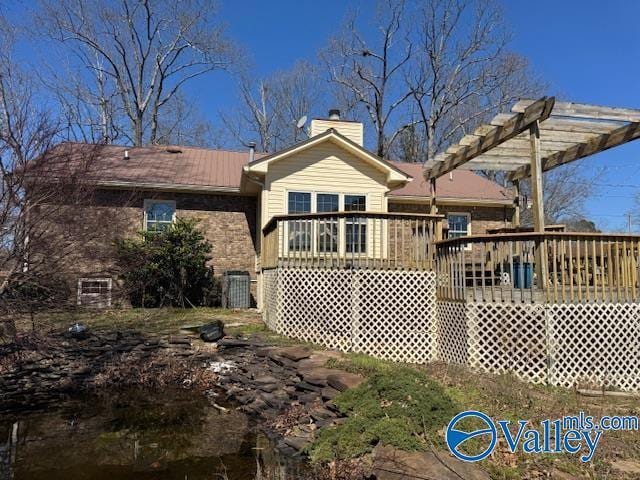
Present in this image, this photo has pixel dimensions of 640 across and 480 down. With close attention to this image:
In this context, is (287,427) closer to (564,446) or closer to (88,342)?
(564,446)

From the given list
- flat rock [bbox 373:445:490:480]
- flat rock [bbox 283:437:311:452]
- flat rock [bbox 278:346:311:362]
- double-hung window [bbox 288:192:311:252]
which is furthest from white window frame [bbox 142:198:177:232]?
flat rock [bbox 373:445:490:480]

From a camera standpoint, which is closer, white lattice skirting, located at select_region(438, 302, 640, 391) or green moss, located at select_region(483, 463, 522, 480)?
green moss, located at select_region(483, 463, 522, 480)

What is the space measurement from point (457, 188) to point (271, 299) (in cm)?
1016

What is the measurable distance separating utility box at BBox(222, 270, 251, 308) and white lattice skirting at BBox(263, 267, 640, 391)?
3237 mm

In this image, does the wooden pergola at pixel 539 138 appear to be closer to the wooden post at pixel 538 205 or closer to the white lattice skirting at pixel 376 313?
the wooden post at pixel 538 205

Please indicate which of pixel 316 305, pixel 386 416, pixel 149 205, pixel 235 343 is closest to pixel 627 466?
pixel 386 416

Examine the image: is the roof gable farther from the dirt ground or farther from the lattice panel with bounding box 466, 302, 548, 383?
the lattice panel with bounding box 466, 302, 548, 383

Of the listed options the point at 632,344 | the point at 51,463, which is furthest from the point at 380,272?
the point at 51,463

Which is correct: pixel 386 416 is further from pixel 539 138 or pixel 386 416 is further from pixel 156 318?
pixel 156 318

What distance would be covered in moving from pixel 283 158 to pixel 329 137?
1329 mm

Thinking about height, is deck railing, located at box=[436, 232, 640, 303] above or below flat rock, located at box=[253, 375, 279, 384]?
above

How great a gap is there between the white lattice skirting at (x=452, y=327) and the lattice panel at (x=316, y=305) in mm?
18

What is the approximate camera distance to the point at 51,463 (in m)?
4.94

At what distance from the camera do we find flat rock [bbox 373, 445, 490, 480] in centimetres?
355
